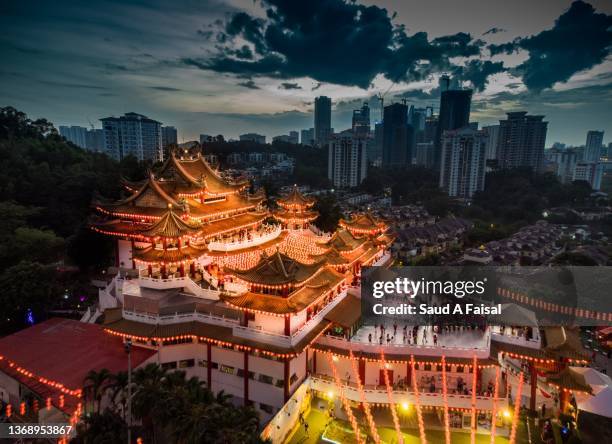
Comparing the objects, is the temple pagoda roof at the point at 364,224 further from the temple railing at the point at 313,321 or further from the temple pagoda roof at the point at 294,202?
the temple railing at the point at 313,321

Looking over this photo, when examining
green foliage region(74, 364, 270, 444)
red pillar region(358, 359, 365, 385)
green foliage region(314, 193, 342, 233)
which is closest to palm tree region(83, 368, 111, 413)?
green foliage region(74, 364, 270, 444)

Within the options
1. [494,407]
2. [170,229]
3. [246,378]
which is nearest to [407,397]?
[494,407]

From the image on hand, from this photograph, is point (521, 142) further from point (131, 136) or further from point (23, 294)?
point (23, 294)

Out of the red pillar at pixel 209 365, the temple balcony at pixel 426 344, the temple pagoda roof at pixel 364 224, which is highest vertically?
the temple pagoda roof at pixel 364 224

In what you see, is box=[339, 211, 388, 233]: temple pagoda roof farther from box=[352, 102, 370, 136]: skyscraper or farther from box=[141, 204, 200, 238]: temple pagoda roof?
box=[352, 102, 370, 136]: skyscraper

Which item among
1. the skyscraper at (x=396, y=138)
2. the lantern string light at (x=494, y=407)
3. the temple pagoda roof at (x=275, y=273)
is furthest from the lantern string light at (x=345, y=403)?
the skyscraper at (x=396, y=138)

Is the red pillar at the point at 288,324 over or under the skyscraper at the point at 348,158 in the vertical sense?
under
